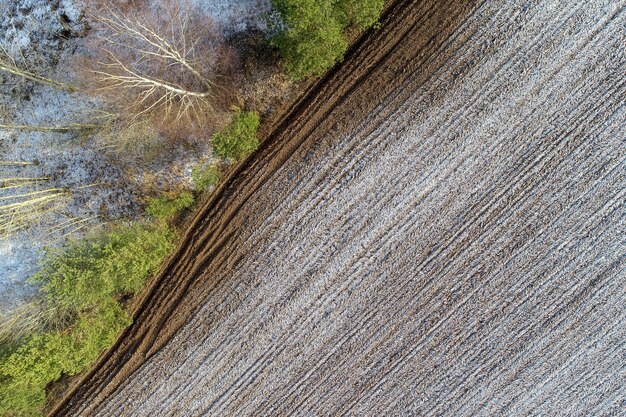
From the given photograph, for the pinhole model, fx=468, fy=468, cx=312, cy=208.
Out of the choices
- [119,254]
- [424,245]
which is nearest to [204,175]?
[119,254]

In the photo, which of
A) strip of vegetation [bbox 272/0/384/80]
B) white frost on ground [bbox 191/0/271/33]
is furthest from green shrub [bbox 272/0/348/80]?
white frost on ground [bbox 191/0/271/33]

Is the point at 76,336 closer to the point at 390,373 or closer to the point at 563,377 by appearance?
the point at 390,373

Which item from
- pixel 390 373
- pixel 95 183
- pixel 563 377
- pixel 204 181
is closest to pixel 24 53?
pixel 95 183

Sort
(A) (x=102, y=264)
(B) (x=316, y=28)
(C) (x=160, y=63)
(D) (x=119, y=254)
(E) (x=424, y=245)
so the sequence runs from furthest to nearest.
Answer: (E) (x=424, y=245) < (C) (x=160, y=63) < (D) (x=119, y=254) < (A) (x=102, y=264) < (B) (x=316, y=28)

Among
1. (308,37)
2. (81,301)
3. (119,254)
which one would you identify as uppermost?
(308,37)

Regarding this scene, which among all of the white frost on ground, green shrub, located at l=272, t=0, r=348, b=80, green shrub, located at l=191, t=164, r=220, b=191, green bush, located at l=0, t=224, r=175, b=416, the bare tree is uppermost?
green shrub, located at l=272, t=0, r=348, b=80

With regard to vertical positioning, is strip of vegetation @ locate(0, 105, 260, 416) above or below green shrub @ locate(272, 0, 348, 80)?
below

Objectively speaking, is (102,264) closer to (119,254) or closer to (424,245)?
(119,254)

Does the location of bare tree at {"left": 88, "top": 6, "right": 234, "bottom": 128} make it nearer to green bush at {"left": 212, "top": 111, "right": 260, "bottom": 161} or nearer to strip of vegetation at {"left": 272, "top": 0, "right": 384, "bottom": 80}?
green bush at {"left": 212, "top": 111, "right": 260, "bottom": 161}
